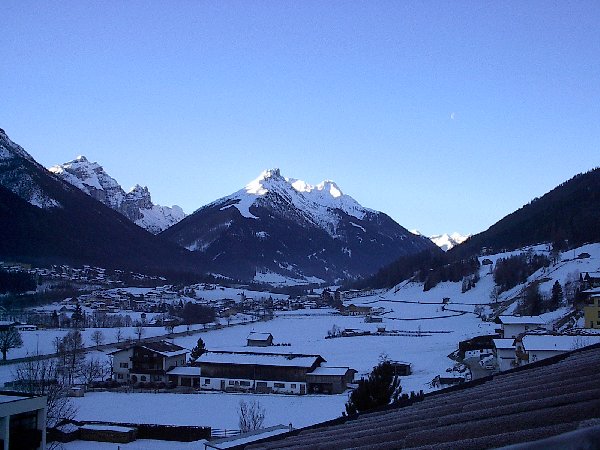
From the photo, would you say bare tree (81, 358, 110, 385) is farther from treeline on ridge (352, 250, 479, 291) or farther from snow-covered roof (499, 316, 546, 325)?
treeline on ridge (352, 250, 479, 291)

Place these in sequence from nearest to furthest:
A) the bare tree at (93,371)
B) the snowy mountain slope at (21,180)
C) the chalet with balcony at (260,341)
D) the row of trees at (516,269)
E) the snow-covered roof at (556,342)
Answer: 1. the snow-covered roof at (556,342)
2. the bare tree at (93,371)
3. the chalet with balcony at (260,341)
4. the row of trees at (516,269)
5. the snowy mountain slope at (21,180)

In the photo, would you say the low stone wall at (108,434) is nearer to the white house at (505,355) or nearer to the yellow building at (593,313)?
the white house at (505,355)

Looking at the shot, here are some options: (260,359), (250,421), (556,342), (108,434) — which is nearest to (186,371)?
(260,359)

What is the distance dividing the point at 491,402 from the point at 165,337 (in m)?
50.6

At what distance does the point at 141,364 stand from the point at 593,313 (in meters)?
26.3

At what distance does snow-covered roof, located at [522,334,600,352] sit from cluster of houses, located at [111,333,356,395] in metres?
9.25

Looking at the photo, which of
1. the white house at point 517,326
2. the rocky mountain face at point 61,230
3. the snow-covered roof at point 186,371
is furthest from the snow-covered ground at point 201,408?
the rocky mountain face at point 61,230

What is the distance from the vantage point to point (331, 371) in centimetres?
3094

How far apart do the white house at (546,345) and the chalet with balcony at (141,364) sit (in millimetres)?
19433

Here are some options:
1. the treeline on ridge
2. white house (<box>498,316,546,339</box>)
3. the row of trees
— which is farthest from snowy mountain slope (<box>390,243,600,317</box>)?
white house (<box>498,316,546,339</box>)

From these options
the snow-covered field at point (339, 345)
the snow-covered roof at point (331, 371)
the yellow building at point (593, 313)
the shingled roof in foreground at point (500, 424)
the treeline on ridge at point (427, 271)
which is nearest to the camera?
the shingled roof in foreground at point (500, 424)

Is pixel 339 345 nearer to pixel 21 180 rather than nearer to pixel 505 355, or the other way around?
pixel 505 355

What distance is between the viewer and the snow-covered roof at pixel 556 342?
2406 centimetres

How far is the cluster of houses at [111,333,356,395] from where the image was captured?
30.6 m
